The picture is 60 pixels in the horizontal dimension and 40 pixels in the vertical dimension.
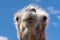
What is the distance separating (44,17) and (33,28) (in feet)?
1.21

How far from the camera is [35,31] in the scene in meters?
3.80

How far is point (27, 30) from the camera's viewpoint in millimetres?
3555

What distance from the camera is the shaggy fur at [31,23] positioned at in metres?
3.45

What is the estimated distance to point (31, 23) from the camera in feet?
11.2

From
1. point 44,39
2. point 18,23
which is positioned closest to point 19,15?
point 18,23

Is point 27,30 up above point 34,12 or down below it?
below

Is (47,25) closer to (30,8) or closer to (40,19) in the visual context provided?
(40,19)

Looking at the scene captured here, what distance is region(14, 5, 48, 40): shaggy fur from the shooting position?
11.3ft

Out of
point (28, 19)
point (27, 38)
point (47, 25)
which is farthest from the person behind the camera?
point (47, 25)

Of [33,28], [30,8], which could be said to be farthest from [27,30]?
[30,8]

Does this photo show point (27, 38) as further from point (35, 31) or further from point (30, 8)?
point (30, 8)

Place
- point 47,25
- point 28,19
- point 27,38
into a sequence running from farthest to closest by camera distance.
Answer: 1. point 47,25
2. point 27,38
3. point 28,19

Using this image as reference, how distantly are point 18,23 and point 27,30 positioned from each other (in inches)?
11.9

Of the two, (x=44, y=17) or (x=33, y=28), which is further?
(x=44, y=17)
